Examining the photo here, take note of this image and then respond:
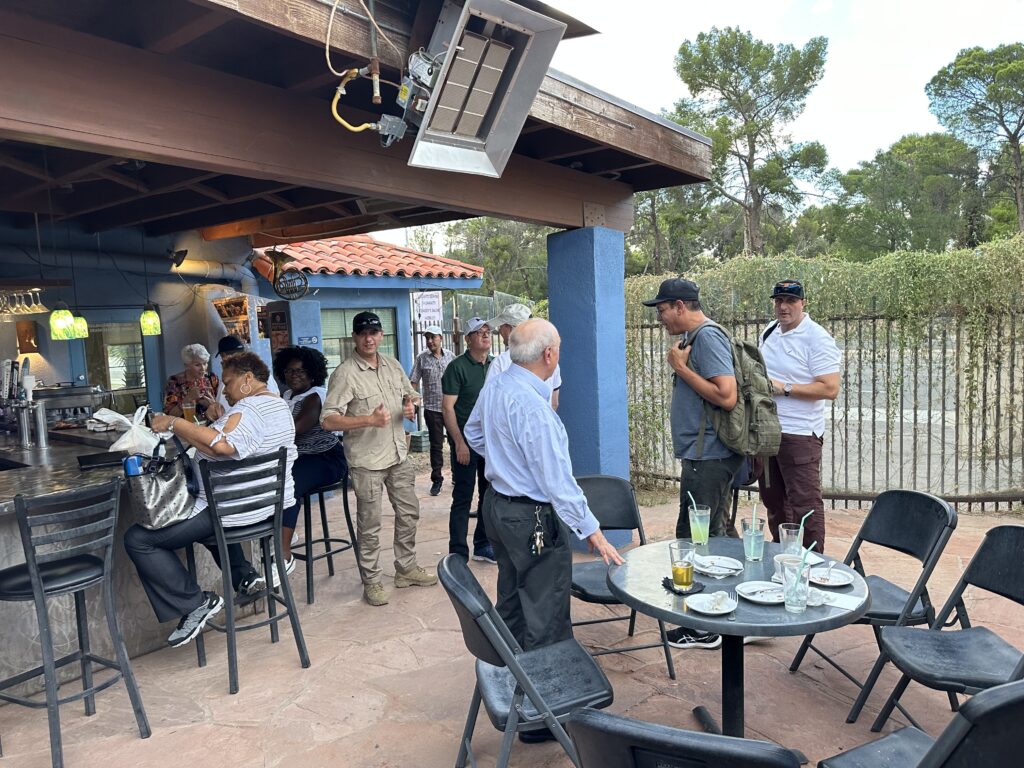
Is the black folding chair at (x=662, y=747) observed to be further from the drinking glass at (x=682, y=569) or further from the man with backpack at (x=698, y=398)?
the man with backpack at (x=698, y=398)

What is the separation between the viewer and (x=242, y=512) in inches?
145

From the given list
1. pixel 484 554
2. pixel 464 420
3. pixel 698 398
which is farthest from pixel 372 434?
pixel 698 398

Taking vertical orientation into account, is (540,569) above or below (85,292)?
below

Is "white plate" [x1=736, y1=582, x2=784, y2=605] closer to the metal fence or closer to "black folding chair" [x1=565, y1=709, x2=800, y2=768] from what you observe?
"black folding chair" [x1=565, y1=709, x2=800, y2=768]

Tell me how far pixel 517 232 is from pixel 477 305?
14.2 metres

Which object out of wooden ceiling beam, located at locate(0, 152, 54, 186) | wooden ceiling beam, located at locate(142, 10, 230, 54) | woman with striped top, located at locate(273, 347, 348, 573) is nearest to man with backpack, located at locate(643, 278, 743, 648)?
wooden ceiling beam, located at locate(142, 10, 230, 54)

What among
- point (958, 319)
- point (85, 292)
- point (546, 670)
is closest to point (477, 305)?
point (85, 292)

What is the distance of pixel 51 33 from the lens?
251 centimetres

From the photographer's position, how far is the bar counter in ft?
11.6

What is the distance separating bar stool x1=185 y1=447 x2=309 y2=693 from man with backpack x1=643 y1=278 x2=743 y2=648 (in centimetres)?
218

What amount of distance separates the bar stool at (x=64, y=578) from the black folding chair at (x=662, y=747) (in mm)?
2527

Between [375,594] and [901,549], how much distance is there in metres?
3.10

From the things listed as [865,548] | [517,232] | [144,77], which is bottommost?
A: [865,548]

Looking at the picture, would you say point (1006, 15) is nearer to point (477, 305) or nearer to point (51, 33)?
point (477, 305)
